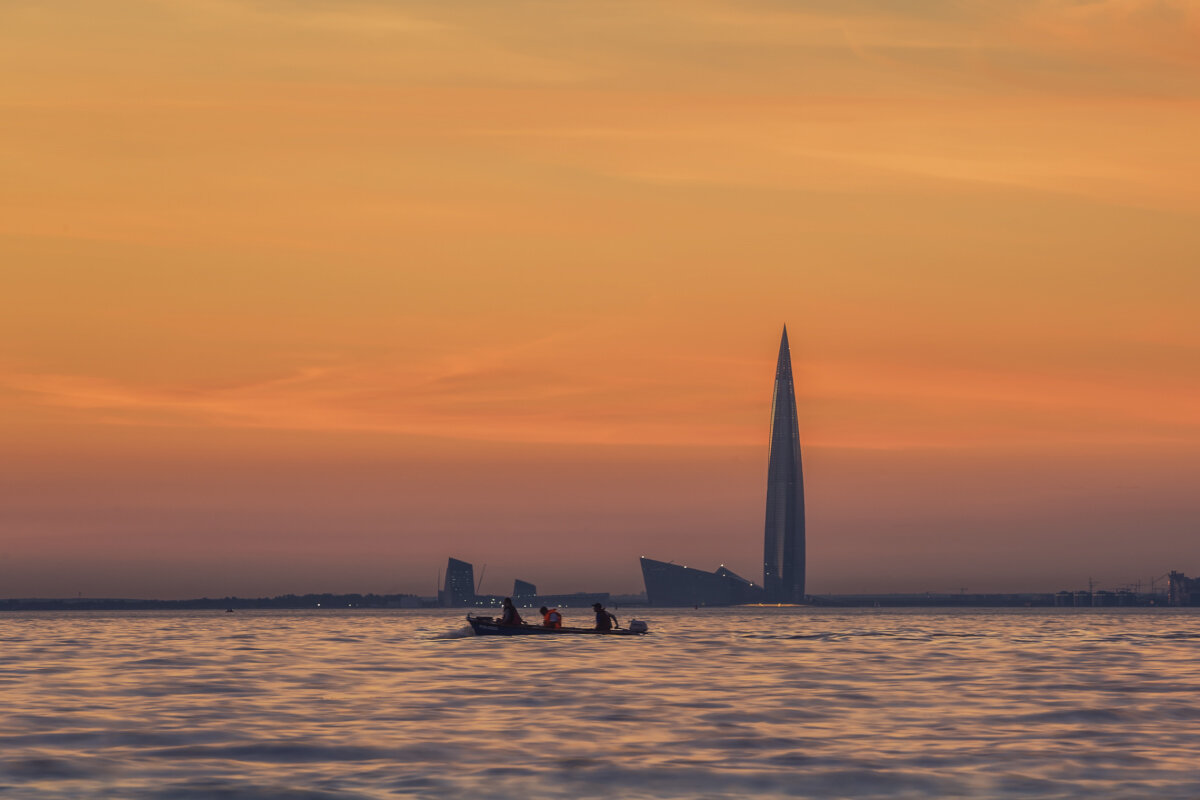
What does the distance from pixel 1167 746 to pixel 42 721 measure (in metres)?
33.9

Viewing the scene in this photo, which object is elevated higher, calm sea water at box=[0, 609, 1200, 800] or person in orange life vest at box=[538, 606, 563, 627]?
person in orange life vest at box=[538, 606, 563, 627]

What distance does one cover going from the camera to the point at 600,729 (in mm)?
46406

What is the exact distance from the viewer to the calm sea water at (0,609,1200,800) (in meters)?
35.0

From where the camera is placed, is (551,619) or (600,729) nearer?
(600,729)

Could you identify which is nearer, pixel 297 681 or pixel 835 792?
pixel 835 792

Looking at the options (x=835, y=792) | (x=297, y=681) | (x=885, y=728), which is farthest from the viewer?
(x=297, y=681)

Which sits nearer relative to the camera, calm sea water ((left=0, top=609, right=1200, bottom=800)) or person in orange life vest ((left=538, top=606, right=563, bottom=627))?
calm sea water ((left=0, top=609, right=1200, bottom=800))

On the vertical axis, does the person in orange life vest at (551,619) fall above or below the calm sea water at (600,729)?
above

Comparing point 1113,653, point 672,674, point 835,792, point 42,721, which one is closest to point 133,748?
point 42,721

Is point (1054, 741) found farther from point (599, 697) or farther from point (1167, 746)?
point (599, 697)

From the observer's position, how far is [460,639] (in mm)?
121188

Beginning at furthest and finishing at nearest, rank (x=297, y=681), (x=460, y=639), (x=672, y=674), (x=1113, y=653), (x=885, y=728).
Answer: (x=460, y=639) → (x=1113, y=653) → (x=672, y=674) → (x=297, y=681) → (x=885, y=728)

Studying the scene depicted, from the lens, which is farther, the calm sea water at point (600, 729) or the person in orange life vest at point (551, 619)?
the person in orange life vest at point (551, 619)

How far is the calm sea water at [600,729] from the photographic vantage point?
35.0 meters
